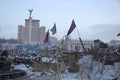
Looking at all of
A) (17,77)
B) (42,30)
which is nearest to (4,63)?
(17,77)

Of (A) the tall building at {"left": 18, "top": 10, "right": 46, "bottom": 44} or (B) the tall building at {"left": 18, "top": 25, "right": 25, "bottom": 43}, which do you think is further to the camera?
(B) the tall building at {"left": 18, "top": 25, "right": 25, "bottom": 43}

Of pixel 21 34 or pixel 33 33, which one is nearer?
pixel 33 33

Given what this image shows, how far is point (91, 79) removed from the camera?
1490cm

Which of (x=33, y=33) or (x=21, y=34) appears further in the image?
(x=21, y=34)

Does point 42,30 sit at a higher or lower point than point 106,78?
higher

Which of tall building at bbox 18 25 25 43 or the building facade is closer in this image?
the building facade

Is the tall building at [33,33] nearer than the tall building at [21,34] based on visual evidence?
Yes

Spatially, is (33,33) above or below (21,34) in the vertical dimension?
below

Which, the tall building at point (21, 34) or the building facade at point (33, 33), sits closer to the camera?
the building facade at point (33, 33)

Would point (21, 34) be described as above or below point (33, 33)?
above

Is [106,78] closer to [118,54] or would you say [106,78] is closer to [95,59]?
[95,59]

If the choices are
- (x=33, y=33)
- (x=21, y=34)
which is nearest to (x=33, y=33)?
(x=33, y=33)

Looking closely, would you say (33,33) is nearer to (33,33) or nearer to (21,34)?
(33,33)

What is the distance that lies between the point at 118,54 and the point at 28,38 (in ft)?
248
